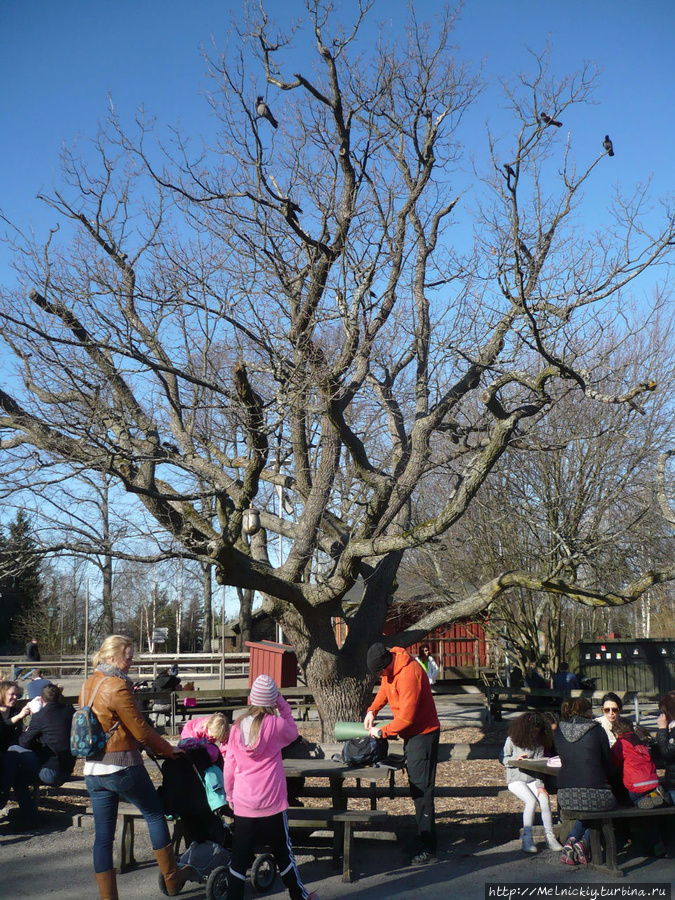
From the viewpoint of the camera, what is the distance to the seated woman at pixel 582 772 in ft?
18.9

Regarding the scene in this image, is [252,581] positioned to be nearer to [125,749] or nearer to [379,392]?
[379,392]

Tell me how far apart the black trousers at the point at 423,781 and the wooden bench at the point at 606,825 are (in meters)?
1.00

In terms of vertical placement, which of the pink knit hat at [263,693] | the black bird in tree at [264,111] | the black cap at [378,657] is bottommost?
the pink knit hat at [263,693]

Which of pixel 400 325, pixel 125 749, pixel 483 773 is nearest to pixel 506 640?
pixel 483 773

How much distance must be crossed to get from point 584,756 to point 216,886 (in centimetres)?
284

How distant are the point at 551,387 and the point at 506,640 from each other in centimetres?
716

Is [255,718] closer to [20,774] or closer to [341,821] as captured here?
[341,821]

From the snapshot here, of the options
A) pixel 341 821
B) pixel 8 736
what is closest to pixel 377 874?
pixel 341 821

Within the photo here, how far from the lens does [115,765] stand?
16.0 ft

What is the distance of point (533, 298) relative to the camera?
1005 cm

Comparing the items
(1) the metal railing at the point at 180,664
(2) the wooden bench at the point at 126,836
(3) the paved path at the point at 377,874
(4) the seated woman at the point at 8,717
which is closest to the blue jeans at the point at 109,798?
(3) the paved path at the point at 377,874

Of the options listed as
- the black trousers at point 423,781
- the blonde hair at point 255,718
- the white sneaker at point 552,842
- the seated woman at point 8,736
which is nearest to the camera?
the blonde hair at point 255,718

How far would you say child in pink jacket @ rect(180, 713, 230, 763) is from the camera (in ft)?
19.7

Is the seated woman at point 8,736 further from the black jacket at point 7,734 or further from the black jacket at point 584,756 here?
the black jacket at point 584,756
